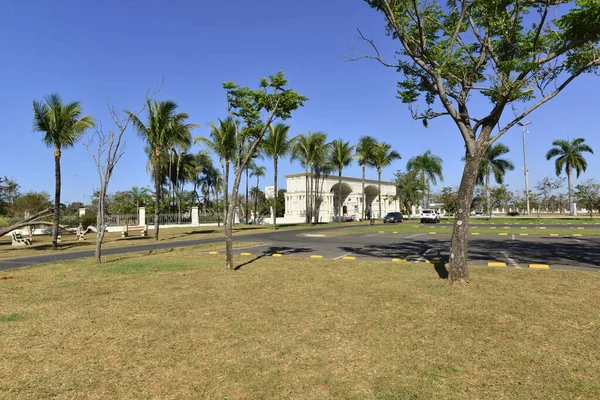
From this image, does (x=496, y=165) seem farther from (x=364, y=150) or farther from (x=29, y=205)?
(x=29, y=205)

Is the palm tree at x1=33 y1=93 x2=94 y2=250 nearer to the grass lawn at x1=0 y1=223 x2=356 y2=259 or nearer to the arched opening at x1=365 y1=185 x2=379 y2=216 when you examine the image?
the grass lawn at x1=0 y1=223 x2=356 y2=259

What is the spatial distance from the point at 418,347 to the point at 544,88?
21.6 ft

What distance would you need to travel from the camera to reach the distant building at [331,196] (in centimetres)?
5725

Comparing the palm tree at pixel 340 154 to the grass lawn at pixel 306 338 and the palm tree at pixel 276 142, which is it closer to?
the palm tree at pixel 276 142

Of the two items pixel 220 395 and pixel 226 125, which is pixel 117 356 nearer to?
pixel 220 395

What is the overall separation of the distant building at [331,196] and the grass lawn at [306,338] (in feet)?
153

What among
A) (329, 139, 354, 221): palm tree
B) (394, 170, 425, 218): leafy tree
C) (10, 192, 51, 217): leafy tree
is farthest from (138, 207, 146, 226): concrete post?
(394, 170, 425, 218): leafy tree

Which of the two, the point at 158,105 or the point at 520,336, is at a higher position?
the point at 158,105

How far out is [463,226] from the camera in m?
7.30

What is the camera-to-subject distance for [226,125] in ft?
95.2

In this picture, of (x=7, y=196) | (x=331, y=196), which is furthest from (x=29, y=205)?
(x=331, y=196)

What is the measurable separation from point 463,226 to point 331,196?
5303 cm

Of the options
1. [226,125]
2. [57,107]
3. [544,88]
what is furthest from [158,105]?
[544,88]

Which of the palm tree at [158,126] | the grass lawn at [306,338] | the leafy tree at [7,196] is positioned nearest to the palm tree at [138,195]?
the leafy tree at [7,196]
